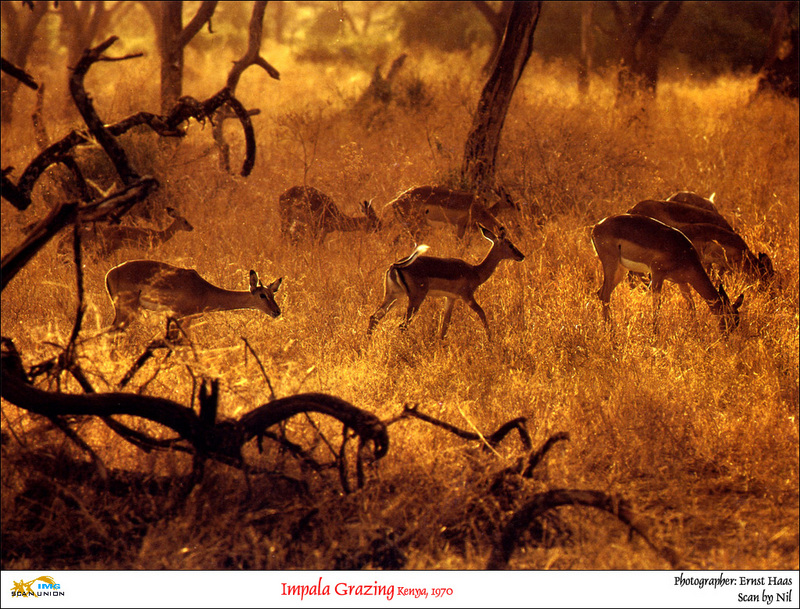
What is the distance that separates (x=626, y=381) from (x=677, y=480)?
84 cm

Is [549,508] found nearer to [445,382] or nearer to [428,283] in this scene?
[445,382]

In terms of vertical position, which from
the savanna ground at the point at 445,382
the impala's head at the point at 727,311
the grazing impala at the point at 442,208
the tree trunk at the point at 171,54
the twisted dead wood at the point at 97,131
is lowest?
the savanna ground at the point at 445,382

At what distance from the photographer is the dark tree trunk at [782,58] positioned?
1351 centimetres

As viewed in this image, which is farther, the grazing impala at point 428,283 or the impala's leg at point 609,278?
the impala's leg at point 609,278

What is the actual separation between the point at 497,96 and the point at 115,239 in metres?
3.99

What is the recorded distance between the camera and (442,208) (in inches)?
284

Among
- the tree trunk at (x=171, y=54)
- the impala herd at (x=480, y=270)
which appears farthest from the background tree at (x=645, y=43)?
the impala herd at (x=480, y=270)

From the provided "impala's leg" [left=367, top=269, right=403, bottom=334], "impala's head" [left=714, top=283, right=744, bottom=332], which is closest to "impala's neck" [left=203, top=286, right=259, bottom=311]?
"impala's leg" [left=367, top=269, right=403, bottom=334]

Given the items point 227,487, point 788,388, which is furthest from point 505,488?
point 788,388

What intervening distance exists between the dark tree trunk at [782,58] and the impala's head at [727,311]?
9553 mm

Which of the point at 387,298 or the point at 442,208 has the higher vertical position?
the point at 442,208

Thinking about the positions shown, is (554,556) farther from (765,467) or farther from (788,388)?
(788,388)

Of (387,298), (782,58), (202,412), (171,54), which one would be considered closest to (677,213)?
(387,298)

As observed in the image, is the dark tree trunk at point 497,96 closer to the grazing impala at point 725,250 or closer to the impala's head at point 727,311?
the grazing impala at point 725,250
